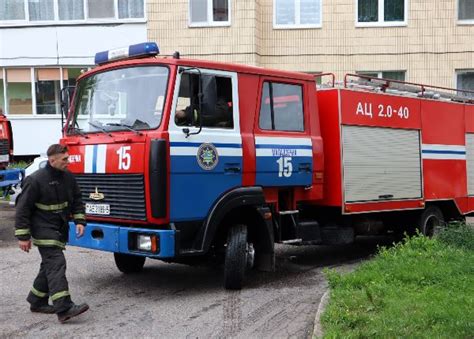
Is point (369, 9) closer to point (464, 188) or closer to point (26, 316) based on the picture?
point (464, 188)

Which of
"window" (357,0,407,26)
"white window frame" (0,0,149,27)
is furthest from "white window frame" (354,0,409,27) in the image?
"white window frame" (0,0,149,27)

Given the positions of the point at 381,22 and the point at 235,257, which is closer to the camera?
the point at 235,257

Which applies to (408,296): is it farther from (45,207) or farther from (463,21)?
(463,21)

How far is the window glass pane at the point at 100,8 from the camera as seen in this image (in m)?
19.7

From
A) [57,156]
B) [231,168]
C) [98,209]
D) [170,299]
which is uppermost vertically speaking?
[57,156]

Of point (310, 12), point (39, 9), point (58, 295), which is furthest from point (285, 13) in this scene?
point (58, 295)

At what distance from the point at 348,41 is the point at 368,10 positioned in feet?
4.14

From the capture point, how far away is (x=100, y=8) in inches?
776

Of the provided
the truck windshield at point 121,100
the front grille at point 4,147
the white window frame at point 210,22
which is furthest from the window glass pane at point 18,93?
the truck windshield at point 121,100

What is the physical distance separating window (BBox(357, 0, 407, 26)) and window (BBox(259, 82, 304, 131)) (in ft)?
41.1

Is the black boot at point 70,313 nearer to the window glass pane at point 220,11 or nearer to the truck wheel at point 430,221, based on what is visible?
the truck wheel at point 430,221

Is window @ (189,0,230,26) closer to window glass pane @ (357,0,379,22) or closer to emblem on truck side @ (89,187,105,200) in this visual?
window glass pane @ (357,0,379,22)

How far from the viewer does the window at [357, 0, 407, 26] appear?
19.3m

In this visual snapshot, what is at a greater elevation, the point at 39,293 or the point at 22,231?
the point at 22,231
